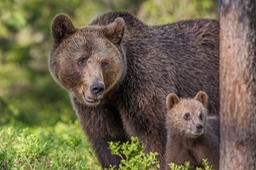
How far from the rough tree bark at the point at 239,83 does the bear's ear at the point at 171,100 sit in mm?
984

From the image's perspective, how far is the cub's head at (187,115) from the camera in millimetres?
8211

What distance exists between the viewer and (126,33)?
9.60 meters

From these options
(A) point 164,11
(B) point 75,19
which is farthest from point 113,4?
(A) point 164,11

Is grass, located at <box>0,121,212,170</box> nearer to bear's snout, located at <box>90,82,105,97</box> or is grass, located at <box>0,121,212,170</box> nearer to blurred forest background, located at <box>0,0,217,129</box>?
bear's snout, located at <box>90,82,105,97</box>

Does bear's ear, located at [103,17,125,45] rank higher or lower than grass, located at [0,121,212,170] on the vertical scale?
higher

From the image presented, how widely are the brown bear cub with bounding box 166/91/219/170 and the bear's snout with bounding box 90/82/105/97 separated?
742 mm

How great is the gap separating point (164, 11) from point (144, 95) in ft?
24.7

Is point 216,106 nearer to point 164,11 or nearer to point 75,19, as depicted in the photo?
point 164,11

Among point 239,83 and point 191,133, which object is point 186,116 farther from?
point 239,83

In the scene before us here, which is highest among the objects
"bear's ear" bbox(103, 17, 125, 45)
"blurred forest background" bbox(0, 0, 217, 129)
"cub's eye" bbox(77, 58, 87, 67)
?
"bear's ear" bbox(103, 17, 125, 45)

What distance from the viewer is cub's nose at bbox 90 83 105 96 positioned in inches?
334

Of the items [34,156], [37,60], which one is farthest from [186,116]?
[37,60]

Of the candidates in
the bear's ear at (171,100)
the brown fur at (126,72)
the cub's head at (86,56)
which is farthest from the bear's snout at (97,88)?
the bear's ear at (171,100)

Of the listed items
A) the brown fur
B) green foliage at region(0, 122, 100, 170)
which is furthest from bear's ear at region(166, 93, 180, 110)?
green foliage at region(0, 122, 100, 170)
